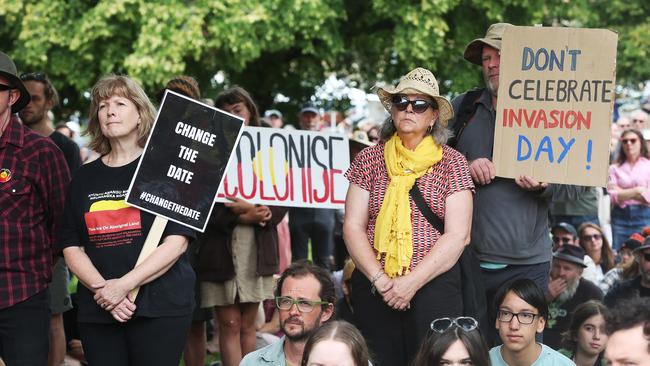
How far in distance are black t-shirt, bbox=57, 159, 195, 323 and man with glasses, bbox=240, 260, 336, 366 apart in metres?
0.45

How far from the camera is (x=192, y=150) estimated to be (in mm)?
5602

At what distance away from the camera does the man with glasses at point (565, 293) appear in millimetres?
8117

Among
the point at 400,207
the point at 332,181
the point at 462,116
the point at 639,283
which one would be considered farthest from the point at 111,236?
the point at 639,283

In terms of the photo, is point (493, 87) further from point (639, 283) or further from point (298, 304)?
point (639, 283)

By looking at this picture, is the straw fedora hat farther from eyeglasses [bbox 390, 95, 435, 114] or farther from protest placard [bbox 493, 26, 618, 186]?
protest placard [bbox 493, 26, 618, 186]

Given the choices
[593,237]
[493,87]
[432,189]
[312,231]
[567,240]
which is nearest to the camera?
[432,189]

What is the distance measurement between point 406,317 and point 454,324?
0.55 meters

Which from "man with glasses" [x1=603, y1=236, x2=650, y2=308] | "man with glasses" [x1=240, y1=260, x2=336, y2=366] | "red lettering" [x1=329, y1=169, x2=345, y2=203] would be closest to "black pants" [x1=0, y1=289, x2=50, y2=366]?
"man with glasses" [x1=240, y1=260, x2=336, y2=366]

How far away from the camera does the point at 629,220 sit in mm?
12148

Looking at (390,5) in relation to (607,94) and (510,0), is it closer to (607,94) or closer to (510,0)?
(510,0)

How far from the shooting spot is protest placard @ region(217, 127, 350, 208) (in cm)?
737

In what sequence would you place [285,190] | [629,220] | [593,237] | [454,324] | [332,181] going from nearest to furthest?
[454,324], [285,190], [332,181], [593,237], [629,220]

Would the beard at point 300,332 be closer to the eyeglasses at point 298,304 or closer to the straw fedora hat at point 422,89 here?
the eyeglasses at point 298,304

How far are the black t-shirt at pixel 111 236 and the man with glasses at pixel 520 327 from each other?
1.64 m
